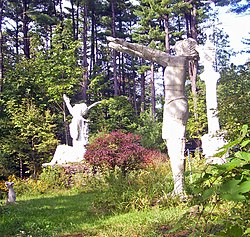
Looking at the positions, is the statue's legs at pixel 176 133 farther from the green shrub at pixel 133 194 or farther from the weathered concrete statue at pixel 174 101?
the green shrub at pixel 133 194

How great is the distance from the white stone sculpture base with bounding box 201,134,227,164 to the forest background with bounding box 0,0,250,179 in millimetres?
1667

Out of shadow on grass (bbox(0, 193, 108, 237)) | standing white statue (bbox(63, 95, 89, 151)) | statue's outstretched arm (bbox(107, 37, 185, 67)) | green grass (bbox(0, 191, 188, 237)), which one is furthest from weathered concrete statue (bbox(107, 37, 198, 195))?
standing white statue (bbox(63, 95, 89, 151))

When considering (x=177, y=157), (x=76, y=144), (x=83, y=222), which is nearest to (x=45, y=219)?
(x=83, y=222)

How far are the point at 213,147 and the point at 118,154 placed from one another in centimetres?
276

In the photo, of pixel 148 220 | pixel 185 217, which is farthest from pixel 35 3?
pixel 185 217

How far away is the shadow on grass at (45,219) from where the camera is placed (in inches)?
183

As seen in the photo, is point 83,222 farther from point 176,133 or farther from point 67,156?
point 67,156

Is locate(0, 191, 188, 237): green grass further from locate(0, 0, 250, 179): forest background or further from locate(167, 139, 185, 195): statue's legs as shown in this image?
locate(0, 0, 250, 179): forest background

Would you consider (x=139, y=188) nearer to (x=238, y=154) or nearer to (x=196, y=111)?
(x=238, y=154)

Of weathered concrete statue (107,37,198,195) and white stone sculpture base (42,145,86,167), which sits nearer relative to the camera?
weathered concrete statue (107,37,198,195)

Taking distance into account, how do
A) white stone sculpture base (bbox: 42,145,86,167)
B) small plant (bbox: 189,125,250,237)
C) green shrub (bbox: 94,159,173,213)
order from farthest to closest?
white stone sculpture base (bbox: 42,145,86,167) → green shrub (bbox: 94,159,173,213) → small plant (bbox: 189,125,250,237)

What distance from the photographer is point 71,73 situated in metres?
17.2

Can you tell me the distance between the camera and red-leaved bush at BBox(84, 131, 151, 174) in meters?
10.0

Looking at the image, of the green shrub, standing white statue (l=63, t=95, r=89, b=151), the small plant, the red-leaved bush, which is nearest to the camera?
the small plant
